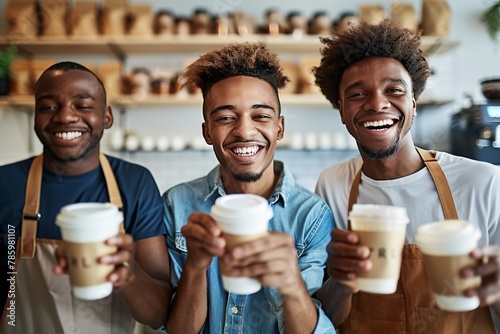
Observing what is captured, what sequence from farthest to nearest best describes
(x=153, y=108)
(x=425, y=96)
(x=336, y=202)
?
(x=153, y=108) < (x=425, y=96) < (x=336, y=202)

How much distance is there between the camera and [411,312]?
0.94m

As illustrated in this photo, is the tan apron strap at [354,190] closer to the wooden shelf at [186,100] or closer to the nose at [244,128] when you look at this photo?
the nose at [244,128]

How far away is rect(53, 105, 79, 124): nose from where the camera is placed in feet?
2.89

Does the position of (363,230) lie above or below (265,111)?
below

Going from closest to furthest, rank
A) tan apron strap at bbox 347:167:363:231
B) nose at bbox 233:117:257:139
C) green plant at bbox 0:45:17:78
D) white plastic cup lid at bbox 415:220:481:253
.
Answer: white plastic cup lid at bbox 415:220:481:253 → nose at bbox 233:117:257:139 → tan apron strap at bbox 347:167:363:231 → green plant at bbox 0:45:17:78

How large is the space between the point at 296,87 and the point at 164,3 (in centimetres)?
97

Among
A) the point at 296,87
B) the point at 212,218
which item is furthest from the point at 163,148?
the point at 212,218

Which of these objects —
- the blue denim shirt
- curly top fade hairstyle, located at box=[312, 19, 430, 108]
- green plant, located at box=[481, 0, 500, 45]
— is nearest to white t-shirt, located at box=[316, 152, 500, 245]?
the blue denim shirt

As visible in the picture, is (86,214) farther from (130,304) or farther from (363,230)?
(363,230)

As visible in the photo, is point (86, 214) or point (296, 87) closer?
point (86, 214)

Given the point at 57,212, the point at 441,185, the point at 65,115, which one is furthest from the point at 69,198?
the point at 441,185

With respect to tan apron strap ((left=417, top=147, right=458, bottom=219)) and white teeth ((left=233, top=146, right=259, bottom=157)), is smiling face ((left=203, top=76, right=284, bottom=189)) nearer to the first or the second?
white teeth ((left=233, top=146, right=259, bottom=157))

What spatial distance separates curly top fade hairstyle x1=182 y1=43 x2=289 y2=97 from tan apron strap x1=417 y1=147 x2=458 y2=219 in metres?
0.41

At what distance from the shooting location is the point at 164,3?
2785mm
